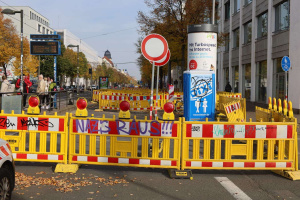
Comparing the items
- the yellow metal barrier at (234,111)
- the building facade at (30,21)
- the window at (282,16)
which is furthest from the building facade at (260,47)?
the building facade at (30,21)

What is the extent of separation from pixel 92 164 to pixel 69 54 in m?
81.7

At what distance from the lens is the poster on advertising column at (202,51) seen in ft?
47.8

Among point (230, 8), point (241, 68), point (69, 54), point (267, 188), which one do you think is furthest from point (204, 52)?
point (69, 54)

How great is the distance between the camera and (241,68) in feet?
109

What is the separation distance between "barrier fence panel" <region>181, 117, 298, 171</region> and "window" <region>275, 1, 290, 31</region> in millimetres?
17277

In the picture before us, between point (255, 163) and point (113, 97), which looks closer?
point (255, 163)

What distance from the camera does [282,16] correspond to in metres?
22.8

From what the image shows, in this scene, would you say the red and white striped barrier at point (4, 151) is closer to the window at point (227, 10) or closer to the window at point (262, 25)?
the window at point (262, 25)

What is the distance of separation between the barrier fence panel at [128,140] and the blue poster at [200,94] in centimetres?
741

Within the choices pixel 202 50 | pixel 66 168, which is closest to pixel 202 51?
pixel 202 50

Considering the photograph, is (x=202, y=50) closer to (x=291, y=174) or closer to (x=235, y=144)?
(x=235, y=144)

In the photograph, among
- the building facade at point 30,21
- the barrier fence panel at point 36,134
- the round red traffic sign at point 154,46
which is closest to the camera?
the barrier fence panel at point 36,134

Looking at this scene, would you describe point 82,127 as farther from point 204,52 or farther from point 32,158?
point 204,52

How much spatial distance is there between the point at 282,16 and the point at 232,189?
19.9 m
